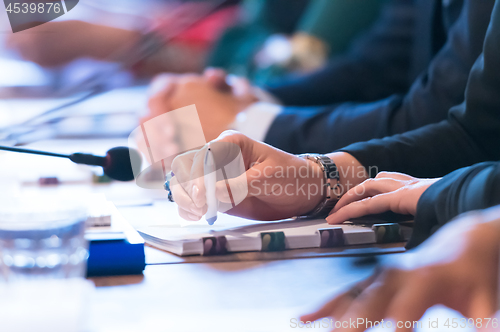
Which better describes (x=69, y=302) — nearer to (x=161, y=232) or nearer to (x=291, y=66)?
(x=161, y=232)

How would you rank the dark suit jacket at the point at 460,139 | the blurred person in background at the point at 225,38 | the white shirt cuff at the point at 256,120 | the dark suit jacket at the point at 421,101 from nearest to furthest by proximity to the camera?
the dark suit jacket at the point at 460,139 → the dark suit jacket at the point at 421,101 → the white shirt cuff at the point at 256,120 → the blurred person in background at the point at 225,38

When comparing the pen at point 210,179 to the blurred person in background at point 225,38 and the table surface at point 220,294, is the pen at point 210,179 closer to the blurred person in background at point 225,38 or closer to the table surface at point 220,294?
the table surface at point 220,294

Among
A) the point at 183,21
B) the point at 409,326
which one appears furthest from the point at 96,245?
the point at 183,21

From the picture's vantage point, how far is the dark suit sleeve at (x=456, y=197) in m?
0.20

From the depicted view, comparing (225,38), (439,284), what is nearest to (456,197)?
(439,284)

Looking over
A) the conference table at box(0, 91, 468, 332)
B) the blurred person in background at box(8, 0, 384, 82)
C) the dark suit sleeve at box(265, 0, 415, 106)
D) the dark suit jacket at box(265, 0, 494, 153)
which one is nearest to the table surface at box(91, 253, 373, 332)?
the conference table at box(0, 91, 468, 332)

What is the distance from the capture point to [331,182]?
0.39m

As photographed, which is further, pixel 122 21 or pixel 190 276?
pixel 122 21

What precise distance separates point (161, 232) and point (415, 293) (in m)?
0.21

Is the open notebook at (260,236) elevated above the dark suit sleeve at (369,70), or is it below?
below

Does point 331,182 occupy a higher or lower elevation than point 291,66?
lower

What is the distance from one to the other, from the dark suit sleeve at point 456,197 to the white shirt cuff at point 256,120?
359mm

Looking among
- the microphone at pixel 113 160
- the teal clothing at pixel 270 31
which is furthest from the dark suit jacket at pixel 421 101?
the microphone at pixel 113 160

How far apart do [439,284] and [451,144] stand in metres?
0.32
